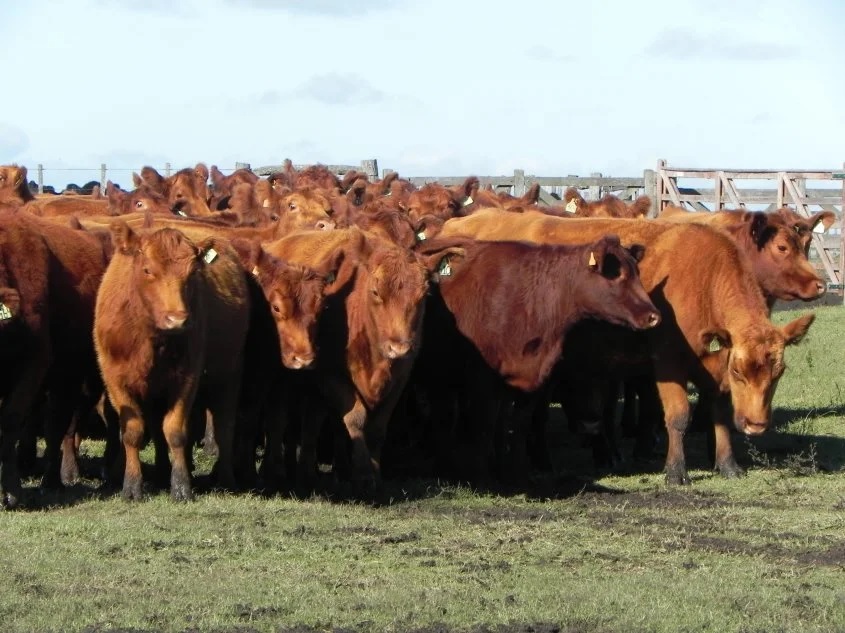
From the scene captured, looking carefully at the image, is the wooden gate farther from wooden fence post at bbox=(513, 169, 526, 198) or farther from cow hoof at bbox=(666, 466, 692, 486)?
cow hoof at bbox=(666, 466, 692, 486)

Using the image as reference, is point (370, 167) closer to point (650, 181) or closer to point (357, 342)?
point (650, 181)

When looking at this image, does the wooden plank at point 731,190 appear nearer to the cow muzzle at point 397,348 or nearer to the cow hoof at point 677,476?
the cow hoof at point 677,476

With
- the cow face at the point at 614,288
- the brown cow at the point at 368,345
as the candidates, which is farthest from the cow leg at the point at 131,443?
the cow face at the point at 614,288

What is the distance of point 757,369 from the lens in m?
11.4

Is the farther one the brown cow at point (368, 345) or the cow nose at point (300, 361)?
the brown cow at point (368, 345)

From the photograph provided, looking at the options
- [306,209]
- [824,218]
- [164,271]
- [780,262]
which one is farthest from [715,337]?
[306,209]

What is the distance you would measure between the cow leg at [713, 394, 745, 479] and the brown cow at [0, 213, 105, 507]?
16.1 ft

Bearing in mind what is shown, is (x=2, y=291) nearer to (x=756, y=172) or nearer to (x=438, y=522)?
(x=438, y=522)

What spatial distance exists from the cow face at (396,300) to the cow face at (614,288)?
1.35 m

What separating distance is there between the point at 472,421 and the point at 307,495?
1.58 m

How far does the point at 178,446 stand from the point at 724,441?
4.39m

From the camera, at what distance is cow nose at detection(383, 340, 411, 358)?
34.6ft

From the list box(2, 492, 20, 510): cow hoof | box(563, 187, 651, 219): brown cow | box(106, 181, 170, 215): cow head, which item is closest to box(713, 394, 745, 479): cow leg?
box(2, 492, 20, 510): cow hoof

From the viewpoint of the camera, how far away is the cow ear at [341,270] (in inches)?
440
